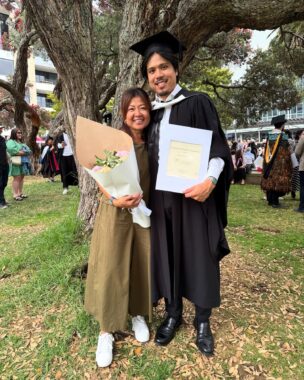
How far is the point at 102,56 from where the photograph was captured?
1186 cm

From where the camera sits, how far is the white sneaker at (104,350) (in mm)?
2324

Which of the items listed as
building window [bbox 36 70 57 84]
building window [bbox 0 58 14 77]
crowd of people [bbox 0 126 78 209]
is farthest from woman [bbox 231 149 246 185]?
building window [bbox 36 70 57 84]

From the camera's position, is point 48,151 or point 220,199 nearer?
point 220,199

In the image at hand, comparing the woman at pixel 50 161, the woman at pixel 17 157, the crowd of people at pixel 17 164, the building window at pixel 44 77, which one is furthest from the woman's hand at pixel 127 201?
the building window at pixel 44 77

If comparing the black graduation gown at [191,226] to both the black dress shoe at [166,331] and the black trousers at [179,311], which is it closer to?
the black trousers at [179,311]

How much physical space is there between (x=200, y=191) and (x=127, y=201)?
46 cm

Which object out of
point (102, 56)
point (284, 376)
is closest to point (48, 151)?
point (102, 56)

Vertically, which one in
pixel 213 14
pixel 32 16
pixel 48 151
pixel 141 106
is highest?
pixel 213 14

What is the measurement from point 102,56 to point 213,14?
9.16 meters

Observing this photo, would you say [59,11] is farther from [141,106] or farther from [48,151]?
[48,151]

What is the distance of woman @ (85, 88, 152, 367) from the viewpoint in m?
2.24

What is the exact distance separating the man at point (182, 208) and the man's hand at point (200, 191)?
0.04 meters

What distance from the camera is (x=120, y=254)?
2.30 meters

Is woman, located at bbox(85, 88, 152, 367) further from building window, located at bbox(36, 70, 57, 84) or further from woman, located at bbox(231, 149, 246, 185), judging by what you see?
building window, located at bbox(36, 70, 57, 84)
